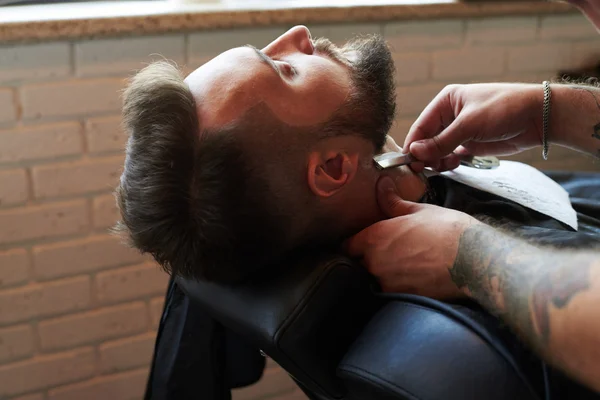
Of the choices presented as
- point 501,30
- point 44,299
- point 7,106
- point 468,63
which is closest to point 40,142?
point 7,106

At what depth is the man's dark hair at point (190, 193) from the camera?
2.97 ft

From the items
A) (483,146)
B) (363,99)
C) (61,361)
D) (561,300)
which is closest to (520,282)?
(561,300)

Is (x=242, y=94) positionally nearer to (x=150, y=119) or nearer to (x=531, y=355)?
(x=150, y=119)

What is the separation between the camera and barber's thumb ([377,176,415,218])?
103 centimetres

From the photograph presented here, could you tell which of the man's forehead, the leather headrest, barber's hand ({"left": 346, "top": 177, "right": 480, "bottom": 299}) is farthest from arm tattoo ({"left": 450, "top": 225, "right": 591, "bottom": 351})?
the man's forehead

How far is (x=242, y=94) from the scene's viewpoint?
3.09ft

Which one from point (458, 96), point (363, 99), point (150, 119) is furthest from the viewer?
point (458, 96)

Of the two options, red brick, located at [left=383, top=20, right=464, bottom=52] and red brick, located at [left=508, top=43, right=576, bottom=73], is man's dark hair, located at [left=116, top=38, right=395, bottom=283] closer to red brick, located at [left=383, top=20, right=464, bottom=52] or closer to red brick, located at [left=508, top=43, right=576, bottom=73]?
red brick, located at [left=383, top=20, right=464, bottom=52]

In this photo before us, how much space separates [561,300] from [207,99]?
0.55 meters

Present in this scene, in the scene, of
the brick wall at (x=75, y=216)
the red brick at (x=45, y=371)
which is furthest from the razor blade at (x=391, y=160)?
the red brick at (x=45, y=371)

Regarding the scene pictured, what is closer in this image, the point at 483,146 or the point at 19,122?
the point at 483,146

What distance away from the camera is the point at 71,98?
4.86ft

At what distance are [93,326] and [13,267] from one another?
0.26 m

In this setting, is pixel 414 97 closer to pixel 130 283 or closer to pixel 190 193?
pixel 130 283
